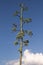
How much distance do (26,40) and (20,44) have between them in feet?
5.55

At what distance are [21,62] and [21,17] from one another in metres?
9.23

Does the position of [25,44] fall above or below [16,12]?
below

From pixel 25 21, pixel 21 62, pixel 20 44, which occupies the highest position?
pixel 25 21

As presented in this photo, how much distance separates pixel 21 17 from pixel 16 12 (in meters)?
1.54

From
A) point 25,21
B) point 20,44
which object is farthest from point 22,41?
point 25,21

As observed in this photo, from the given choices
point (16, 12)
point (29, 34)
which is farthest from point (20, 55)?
point (16, 12)

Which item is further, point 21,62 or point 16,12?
point 16,12

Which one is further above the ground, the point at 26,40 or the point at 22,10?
the point at 22,10

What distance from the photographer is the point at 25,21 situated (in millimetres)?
55719

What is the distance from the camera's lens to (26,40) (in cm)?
5531

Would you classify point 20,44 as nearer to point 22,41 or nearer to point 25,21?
point 22,41

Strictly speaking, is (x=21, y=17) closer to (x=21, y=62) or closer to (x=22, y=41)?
(x=22, y=41)

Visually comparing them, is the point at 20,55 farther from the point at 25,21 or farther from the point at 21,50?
the point at 25,21

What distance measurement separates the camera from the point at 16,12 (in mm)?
56219
